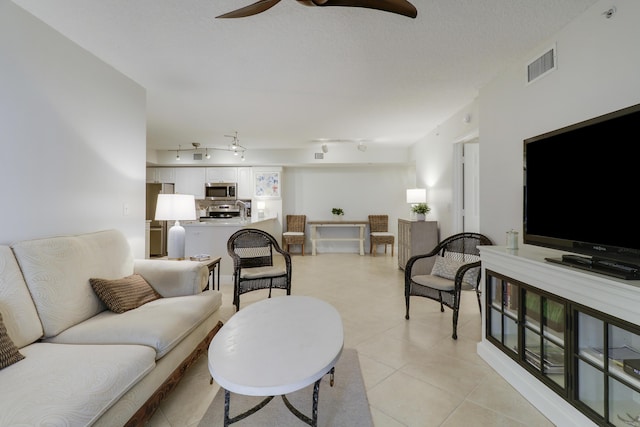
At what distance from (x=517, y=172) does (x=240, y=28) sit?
2.62m

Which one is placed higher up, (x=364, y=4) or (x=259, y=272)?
(x=364, y=4)

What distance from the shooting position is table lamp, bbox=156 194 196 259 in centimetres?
288

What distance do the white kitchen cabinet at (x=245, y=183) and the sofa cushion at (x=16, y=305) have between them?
522 centimetres

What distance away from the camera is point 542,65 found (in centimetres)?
225

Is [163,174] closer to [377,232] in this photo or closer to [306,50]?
[377,232]

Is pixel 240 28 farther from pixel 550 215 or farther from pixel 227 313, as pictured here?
pixel 227 313

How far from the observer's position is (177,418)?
1.55 metres

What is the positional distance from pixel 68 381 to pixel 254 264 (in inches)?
89.7

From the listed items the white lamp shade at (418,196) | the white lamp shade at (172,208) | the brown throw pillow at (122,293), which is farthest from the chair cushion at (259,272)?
the white lamp shade at (418,196)

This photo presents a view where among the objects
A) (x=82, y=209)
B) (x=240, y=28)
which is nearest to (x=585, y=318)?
(x=240, y=28)

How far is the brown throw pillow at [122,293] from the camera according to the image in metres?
1.89

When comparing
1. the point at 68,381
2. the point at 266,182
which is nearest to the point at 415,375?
the point at 68,381

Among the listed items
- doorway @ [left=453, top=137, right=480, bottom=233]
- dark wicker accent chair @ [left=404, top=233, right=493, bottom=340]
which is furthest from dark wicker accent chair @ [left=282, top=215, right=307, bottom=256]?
dark wicker accent chair @ [left=404, top=233, right=493, bottom=340]

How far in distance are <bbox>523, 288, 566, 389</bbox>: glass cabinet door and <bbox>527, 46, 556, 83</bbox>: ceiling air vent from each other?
5.68ft
